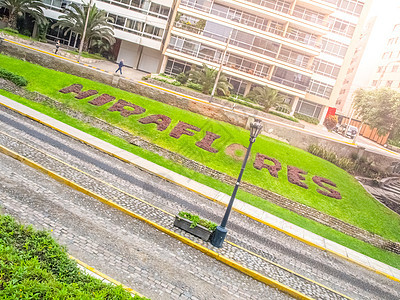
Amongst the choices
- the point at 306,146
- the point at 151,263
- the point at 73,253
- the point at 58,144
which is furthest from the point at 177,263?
the point at 306,146

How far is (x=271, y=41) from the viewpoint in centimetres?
4653

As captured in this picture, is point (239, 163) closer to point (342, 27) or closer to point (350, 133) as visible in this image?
point (350, 133)

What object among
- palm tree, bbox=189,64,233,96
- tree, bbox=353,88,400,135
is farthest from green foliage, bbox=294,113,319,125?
Answer: palm tree, bbox=189,64,233,96

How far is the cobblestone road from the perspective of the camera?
13.1 m

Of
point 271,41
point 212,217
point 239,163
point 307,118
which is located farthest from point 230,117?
point 307,118

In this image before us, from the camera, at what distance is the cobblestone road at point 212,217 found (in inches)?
517

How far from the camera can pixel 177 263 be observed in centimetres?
1080

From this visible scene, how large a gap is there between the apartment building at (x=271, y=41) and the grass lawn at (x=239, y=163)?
69.9 feet

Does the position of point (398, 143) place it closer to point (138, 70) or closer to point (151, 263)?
point (138, 70)

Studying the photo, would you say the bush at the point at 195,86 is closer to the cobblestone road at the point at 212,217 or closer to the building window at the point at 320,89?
the building window at the point at 320,89

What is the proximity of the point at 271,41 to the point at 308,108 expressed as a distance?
11535 mm

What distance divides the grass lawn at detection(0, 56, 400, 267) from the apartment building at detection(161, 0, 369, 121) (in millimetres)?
21307

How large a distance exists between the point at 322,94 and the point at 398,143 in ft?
43.1

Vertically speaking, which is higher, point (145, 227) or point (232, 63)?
point (232, 63)
